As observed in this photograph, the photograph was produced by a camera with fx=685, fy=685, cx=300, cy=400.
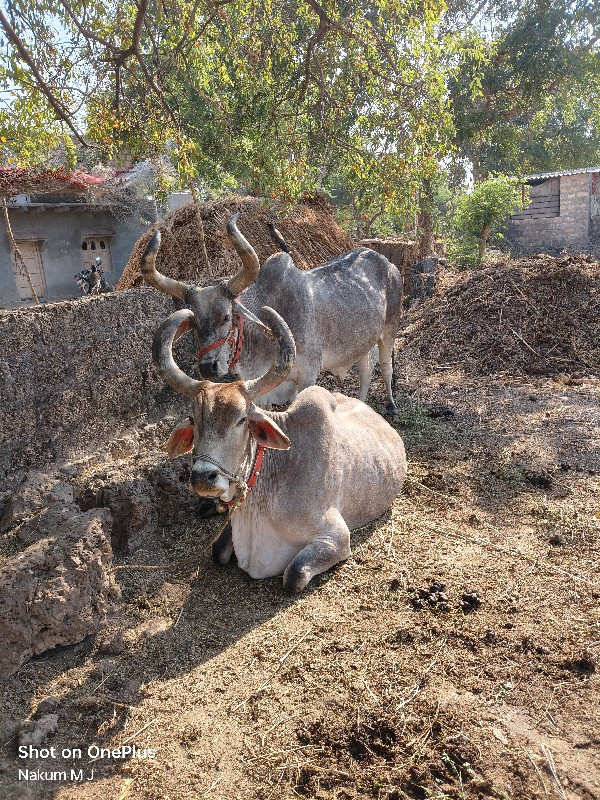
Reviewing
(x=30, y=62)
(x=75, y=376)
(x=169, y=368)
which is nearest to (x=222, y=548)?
(x=169, y=368)

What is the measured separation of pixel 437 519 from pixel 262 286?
95.9 inches

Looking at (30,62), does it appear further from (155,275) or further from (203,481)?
(203,481)

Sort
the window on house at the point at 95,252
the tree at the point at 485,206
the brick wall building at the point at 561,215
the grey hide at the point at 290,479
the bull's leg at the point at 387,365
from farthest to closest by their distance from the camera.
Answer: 1. the window on house at the point at 95,252
2. the brick wall building at the point at 561,215
3. the tree at the point at 485,206
4. the bull's leg at the point at 387,365
5. the grey hide at the point at 290,479

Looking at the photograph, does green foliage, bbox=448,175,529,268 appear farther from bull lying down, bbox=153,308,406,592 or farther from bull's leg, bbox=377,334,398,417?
bull lying down, bbox=153,308,406,592

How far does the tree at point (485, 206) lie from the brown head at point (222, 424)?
1152cm

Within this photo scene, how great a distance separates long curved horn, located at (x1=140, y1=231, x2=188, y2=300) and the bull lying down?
0.83 metres

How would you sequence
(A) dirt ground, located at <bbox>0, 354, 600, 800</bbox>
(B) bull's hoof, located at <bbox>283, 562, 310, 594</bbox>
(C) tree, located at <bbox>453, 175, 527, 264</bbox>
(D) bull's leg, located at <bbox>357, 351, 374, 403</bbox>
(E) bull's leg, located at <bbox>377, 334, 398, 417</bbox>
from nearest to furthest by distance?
(A) dirt ground, located at <bbox>0, 354, 600, 800</bbox> → (B) bull's hoof, located at <bbox>283, 562, 310, 594</bbox> → (D) bull's leg, located at <bbox>357, 351, 374, 403</bbox> → (E) bull's leg, located at <bbox>377, 334, 398, 417</bbox> → (C) tree, located at <bbox>453, 175, 527, 264</bbox>

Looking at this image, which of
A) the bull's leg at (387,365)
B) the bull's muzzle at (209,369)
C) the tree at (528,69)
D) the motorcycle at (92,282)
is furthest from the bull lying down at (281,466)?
the tree at (528,69)

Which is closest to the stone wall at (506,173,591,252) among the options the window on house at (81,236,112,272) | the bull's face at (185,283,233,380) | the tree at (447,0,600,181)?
the tree at (447,0,600,181)

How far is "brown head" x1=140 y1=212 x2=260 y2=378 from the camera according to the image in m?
4.97

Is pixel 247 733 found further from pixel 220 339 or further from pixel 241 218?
pixel 241 218

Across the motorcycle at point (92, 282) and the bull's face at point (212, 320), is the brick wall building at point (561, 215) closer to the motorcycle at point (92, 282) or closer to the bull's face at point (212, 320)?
the motorcycle at point (92, 282)

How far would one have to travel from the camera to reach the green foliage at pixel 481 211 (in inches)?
544

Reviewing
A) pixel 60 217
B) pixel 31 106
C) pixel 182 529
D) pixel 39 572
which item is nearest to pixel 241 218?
pixel 31 106
